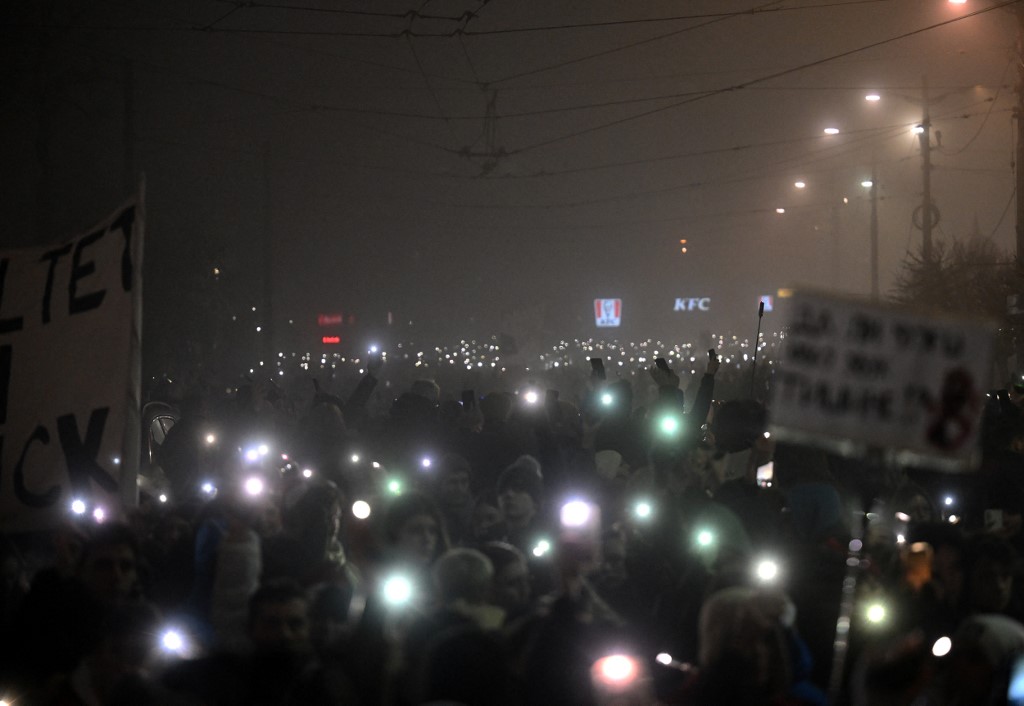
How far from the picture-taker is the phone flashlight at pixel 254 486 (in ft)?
25.6

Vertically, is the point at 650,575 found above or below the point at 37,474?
below

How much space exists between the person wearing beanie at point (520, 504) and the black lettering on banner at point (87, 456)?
2.41 m

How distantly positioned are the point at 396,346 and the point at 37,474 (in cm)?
6680

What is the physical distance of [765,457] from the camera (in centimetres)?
1030

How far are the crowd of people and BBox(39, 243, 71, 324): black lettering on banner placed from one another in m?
1.25

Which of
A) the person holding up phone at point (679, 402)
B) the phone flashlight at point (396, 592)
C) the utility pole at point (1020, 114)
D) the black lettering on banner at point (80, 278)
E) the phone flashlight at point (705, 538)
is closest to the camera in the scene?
the phone flashlight at point (396, 592)

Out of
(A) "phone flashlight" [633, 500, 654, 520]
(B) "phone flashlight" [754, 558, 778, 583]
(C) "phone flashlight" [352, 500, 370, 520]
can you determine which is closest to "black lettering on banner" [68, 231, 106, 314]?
(C) "phone flashlight" [352, 500, 370, 520]

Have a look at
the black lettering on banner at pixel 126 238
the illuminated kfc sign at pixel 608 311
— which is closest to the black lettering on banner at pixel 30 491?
the black lettering on banner at pixel 126 238

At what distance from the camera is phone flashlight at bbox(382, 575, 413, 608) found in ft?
18.9

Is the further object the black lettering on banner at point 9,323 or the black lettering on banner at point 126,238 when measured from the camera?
the black lettering on banner at point 9,323

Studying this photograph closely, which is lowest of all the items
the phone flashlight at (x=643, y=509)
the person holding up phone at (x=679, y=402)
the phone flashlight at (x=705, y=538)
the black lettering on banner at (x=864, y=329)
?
the phone flashlight at (x=705, y=538)

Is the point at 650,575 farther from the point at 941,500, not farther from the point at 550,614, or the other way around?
the point at 941,500

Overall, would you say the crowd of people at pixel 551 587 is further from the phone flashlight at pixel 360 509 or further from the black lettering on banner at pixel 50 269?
the black lettering on banner at pixel 50 269

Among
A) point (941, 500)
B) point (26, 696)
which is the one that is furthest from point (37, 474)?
point (941, 500)
